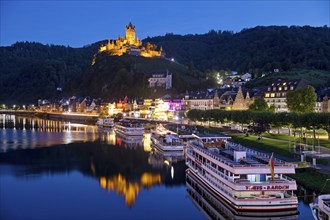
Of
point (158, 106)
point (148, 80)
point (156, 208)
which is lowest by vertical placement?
point (156, 208)

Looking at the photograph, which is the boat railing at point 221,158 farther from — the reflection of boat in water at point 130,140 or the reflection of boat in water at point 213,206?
the reflection of boat in water at point 130,140

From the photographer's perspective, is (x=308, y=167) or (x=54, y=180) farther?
(x=54, y=180)

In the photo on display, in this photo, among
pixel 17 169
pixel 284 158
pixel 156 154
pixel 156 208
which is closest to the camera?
pixel 156 208

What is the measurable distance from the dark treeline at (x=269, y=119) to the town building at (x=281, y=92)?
18.3 meters

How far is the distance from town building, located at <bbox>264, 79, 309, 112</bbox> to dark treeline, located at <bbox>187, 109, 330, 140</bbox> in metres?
18.3

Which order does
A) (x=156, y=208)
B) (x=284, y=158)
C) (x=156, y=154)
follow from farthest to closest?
(x=156, y=154), (x=284, y=158), (x=156, y=208)

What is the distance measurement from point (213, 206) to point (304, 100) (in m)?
47.3

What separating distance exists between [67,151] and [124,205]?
3495 cm

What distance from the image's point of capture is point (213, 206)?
118 feet

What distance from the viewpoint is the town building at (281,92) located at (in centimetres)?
9941

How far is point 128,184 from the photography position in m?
45.9

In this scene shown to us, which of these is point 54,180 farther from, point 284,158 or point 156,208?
point 284,158

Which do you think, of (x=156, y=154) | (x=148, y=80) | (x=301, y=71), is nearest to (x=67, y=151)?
(x=156, y=154)

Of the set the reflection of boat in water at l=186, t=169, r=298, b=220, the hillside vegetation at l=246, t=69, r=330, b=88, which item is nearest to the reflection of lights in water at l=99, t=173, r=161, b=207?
the reflection of boat in water at l=186, t=169, r=298, b=220
